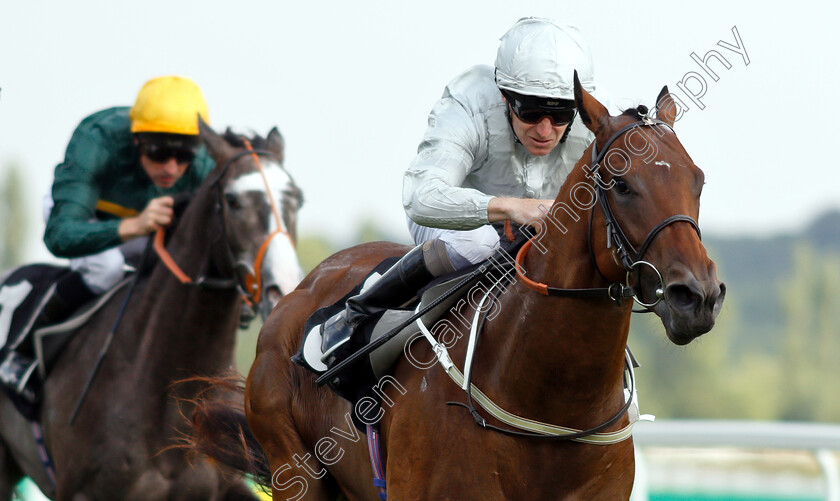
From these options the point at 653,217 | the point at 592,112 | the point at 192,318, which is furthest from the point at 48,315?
the point at 653,217

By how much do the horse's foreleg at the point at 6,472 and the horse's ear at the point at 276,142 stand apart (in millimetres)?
2330

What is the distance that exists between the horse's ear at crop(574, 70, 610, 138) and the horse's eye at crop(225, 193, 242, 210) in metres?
2.54

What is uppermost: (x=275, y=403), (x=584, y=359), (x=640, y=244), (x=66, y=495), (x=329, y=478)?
(x=640, y=244)

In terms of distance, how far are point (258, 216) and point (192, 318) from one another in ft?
2.20

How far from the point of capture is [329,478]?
4.29 metres

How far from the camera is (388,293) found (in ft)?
12.8

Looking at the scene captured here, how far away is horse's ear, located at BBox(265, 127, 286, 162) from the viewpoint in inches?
222

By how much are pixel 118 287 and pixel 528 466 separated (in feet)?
10.5

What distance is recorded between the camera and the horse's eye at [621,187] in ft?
9.58

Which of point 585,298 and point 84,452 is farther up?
point 585,298

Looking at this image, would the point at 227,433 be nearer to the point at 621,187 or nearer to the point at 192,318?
the point at 192,318

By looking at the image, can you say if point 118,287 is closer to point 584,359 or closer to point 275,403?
point 275,403

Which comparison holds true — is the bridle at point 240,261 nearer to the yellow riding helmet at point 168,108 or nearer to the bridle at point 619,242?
the yellow riding helmet at point 168,108

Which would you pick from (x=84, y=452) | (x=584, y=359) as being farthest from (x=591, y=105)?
(x=84, y=452)
